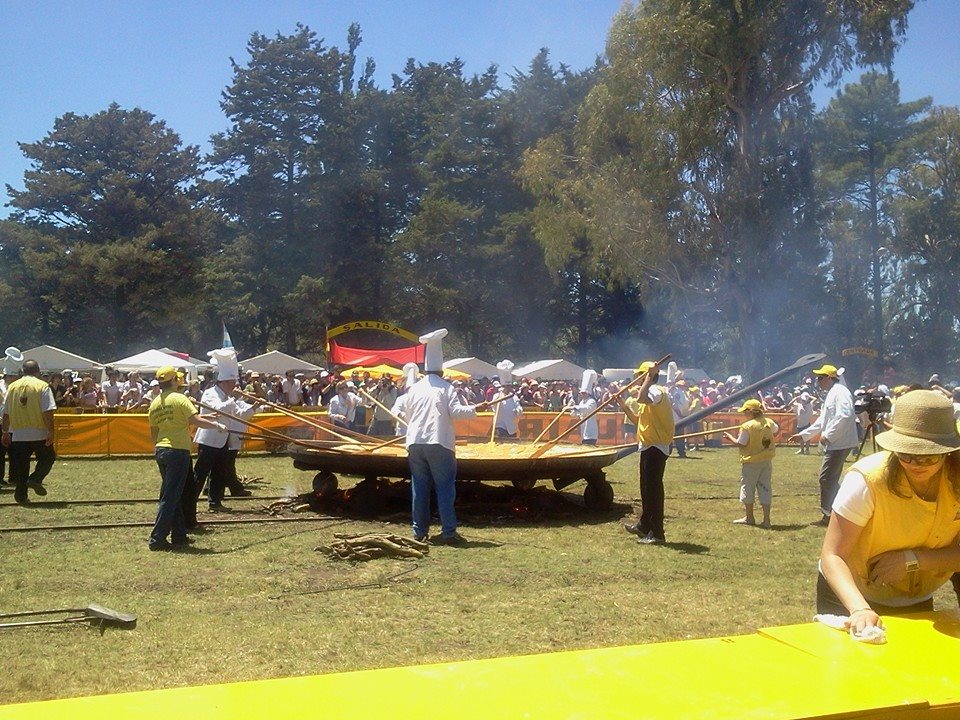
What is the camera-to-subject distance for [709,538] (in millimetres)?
10711

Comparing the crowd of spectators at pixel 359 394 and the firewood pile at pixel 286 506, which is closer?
the firewood pile at pixel 286 506

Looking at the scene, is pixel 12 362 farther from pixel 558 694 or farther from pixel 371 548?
pixel 558 694

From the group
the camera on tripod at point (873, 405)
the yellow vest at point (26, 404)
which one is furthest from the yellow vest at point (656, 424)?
the yellow vest at point (26, 404)

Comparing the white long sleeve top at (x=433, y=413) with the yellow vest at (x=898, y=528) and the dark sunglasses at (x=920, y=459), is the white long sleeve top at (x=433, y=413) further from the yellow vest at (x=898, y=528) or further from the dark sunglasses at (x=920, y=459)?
the dark sunglasses at (x=920, y=459)

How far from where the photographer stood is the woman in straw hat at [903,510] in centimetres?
343

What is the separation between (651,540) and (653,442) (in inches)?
40.7

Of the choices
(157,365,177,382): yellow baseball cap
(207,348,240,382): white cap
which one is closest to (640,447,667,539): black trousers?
(157,365,177,382): yellow baseball cap

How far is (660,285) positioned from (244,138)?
82.6 feet

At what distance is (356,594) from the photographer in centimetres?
766

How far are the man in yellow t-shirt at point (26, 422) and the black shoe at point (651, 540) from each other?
766 cm

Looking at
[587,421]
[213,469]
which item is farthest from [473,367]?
[213,469]

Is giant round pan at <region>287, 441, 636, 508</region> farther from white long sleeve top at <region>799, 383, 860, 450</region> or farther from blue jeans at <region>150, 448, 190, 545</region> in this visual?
blue jeans at <region>150, 448, 190, 545</region>

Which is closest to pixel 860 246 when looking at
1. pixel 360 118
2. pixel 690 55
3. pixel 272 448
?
pixel 690 55

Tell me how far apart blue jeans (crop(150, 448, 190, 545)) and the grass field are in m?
0.29
